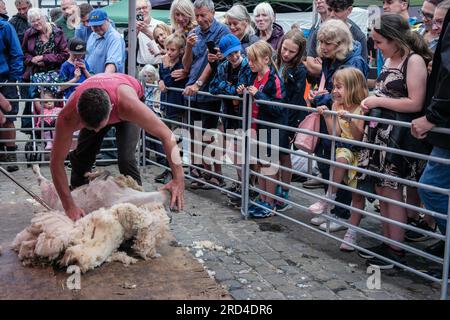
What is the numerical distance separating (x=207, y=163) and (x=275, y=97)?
4.92ft

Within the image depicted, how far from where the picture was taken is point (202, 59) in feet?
21.1

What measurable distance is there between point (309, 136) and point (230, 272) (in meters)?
1.60

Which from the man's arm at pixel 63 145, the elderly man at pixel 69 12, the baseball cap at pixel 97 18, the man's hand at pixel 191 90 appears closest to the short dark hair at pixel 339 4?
the man's hand at pixel 191 90

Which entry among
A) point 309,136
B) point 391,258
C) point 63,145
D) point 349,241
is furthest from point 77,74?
point 391,258

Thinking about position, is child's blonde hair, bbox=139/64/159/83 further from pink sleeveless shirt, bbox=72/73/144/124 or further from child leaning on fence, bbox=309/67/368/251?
child leaning on fence, bbox=309/67/368/251

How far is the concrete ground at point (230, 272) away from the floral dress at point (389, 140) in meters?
0.77

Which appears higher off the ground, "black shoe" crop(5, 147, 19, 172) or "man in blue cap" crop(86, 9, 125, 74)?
"man in blue cap" crop(86, 9, 125, 74)

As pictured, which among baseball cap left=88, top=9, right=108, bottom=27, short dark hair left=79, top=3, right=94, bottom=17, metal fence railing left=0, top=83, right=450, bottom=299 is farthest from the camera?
short dark hair left=79, top=3, right=94, bottom=17

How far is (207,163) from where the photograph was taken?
6531 mm

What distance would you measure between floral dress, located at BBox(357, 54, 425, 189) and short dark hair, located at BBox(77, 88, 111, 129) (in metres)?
2.08

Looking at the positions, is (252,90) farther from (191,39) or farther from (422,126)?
(422,126)

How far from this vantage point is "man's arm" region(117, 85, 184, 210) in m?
Answer: 3.94

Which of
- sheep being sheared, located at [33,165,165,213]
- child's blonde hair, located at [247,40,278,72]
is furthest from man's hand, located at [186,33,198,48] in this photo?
sheep being sheared, located at [33,165,165,213]
